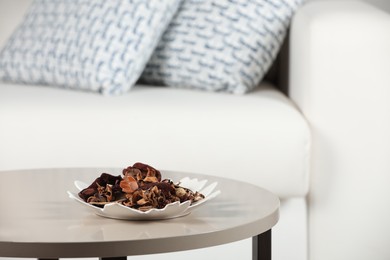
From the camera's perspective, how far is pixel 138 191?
4.25 ft

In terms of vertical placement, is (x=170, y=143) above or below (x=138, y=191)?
below

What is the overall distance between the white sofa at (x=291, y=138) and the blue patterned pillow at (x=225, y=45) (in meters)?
0.19

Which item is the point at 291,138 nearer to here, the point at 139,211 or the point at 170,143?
the point at 170,143

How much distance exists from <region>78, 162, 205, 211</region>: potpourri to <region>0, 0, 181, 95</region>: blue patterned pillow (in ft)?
3.07

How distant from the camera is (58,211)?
4.40ft

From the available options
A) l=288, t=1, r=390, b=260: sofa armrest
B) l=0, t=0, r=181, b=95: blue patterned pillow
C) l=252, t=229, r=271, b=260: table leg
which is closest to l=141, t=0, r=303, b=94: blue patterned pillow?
l=0, t=0, r=181, b=95: blue patterned pillow

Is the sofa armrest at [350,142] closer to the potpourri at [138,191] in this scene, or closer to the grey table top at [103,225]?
the grey table top at [103,225]

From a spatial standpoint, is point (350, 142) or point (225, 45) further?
Answer: point (225, 45)

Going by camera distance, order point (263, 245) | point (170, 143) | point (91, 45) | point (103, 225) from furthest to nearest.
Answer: point (91, 45)
point (170, 143)
point (263, 245)
point (103, 225)

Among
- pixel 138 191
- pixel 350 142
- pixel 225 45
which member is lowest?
pixel 350 142

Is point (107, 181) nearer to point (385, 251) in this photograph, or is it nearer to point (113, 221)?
point (113, 221)

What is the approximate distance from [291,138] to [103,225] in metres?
0.84

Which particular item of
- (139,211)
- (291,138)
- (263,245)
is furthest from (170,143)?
(139,211)

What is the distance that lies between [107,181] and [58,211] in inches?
3.2
